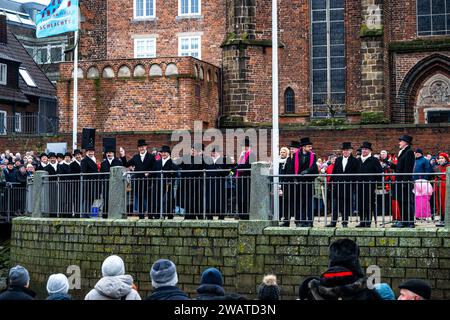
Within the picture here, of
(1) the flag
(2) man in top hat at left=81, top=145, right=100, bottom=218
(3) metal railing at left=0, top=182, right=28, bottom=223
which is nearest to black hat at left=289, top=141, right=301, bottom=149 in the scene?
(2) man in top hat at left=81, top=145, right=100, bottom=218

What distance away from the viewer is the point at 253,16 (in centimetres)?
3903

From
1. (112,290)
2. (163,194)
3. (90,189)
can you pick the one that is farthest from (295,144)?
(112,290)

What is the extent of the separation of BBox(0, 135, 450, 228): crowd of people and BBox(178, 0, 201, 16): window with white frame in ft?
64.7

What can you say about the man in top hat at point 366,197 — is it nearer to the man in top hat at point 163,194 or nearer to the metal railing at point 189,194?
the metal railing at point 189,194

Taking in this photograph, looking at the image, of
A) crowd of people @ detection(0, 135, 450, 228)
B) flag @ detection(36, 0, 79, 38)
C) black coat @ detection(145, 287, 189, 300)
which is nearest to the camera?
black coat @ detection(145, 287, 189, 300)

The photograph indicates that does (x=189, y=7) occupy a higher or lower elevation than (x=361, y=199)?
higher

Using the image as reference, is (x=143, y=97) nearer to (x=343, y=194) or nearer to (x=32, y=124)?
(x=32, y=124)

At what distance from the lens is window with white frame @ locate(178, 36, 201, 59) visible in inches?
1663

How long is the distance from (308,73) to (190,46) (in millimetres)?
5924

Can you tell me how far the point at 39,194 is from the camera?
24484mm

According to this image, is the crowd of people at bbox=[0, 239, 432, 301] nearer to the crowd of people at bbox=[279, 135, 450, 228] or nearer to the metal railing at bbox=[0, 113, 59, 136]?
the crowd of people at bbox=[279, 135, 450, 228]

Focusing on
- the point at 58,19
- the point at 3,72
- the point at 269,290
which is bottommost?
the point at 269,290

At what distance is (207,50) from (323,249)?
24096 mm
